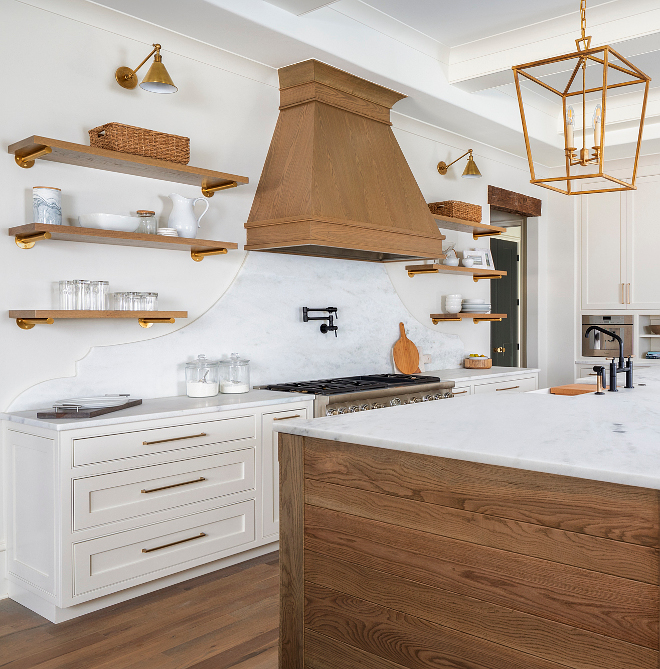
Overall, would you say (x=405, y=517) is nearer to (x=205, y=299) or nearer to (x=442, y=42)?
(x=205, y=299)

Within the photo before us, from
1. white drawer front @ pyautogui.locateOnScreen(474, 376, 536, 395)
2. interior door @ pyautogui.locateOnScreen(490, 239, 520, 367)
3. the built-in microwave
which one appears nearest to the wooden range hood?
white drawer front @ pyautogui.locateOnScreen(474, 376, 536, 395)

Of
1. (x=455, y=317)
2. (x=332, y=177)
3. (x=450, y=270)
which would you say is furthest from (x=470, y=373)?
(x=332, y=177)

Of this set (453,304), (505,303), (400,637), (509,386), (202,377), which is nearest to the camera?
(400,637)

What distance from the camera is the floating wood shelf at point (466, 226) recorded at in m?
5.29

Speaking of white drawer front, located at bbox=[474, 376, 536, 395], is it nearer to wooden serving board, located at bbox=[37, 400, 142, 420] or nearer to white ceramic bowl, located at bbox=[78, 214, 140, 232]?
white ceramic bowl, located at bbox=[78, 214, 140, 232]

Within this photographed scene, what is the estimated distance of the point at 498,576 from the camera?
65.7 inches

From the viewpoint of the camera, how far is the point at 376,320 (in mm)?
5160

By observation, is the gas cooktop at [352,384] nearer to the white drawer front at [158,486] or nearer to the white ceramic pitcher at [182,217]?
the white drawer front at [158,486]

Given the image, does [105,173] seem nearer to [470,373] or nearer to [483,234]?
[470,373]

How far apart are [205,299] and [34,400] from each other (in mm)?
1148

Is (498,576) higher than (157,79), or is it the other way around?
(157,79)

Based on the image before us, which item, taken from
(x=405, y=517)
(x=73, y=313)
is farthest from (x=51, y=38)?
(x=405, y=517)

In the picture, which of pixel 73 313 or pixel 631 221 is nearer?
pixel 73 313

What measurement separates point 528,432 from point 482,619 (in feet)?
1.80
